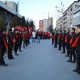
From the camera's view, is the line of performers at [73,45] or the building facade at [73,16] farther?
the building facade at [73,16]

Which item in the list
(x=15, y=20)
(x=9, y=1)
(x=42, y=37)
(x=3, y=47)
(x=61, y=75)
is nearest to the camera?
(x=61, y=75)

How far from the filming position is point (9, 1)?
433ft

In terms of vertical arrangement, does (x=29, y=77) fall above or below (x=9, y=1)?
below

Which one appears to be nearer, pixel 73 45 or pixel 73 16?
pixel 73 45

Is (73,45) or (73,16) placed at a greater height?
(73,16)

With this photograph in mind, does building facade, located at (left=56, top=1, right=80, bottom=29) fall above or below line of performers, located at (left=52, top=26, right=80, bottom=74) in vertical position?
above

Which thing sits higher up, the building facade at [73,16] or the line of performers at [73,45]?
the building facade at [73,16]

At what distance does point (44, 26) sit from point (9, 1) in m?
46.9

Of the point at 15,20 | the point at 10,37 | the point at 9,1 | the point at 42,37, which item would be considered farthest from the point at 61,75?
the point at 9,1

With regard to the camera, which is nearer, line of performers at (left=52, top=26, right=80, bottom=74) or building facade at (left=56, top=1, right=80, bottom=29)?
line of performers at (left=52, top=26, right=80, bottom=74)

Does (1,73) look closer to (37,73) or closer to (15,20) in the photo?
(37,73)

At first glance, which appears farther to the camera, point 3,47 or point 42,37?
point 42,37

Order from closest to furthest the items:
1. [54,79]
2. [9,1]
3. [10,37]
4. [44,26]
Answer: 1. [54,79]
2. [10,37]
3. [9,1]
4. [44,26]

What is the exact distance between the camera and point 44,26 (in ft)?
573
